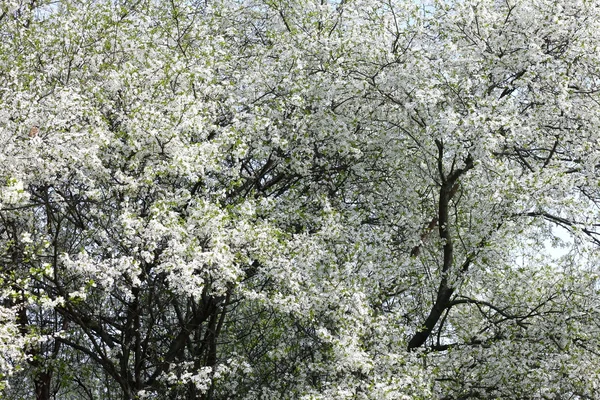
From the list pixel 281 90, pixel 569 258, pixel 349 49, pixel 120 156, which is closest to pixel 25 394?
pixel 120 156

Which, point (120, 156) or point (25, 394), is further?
point (25, 394)

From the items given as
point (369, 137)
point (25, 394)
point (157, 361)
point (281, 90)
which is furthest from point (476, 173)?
point (25, 394)

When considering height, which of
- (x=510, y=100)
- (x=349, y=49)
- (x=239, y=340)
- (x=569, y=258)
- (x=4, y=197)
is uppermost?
(x=349, y=49)

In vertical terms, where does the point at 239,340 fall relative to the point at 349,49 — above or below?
below

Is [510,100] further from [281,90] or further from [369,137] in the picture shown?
[281,90]

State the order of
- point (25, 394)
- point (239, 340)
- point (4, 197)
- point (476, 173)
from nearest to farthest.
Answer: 1. point (4, 197)
2. point (476, 173)
3. point (239, 340)
4. point (25, 394)

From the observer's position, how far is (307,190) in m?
15.1

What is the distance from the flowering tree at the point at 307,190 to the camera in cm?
1130

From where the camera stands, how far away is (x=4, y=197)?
30.4 feet

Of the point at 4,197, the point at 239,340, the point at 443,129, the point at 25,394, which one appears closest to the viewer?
the point at 4,197

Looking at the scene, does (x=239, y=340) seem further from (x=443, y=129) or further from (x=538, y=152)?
(x=538, y=152)

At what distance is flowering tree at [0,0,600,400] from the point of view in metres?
11.3

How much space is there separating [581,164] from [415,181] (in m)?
3.35

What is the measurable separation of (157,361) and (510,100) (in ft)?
24.3
